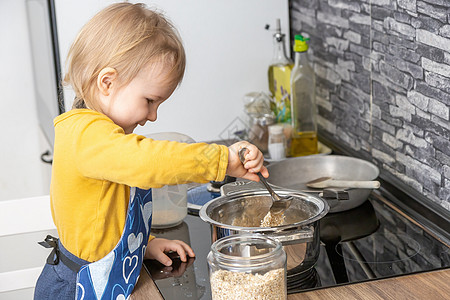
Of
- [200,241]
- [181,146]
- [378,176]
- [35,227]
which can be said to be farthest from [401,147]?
[35,227]

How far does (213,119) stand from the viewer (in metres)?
2.04

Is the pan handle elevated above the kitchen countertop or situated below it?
above

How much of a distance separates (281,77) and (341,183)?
0.60 metres

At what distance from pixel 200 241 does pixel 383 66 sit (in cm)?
61

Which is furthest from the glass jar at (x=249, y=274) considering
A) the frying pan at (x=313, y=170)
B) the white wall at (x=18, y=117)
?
the white wall at (x=18, y=117)

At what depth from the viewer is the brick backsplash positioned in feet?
4.22

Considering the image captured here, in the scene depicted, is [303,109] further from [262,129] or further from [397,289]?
[397,289]

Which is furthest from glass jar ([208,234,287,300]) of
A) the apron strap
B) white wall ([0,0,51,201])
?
white wall ([0,0,51,201])

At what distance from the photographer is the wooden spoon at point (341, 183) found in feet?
4.40

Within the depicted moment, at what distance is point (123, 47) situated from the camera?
1058 millimetres

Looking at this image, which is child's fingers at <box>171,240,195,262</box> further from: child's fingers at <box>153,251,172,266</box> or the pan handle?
the pan handle

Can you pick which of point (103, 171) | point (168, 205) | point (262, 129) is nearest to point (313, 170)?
point (262, 129)

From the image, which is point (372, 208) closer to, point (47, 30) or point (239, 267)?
point (239, 267)

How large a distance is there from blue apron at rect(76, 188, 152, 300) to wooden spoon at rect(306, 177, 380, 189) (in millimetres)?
483
